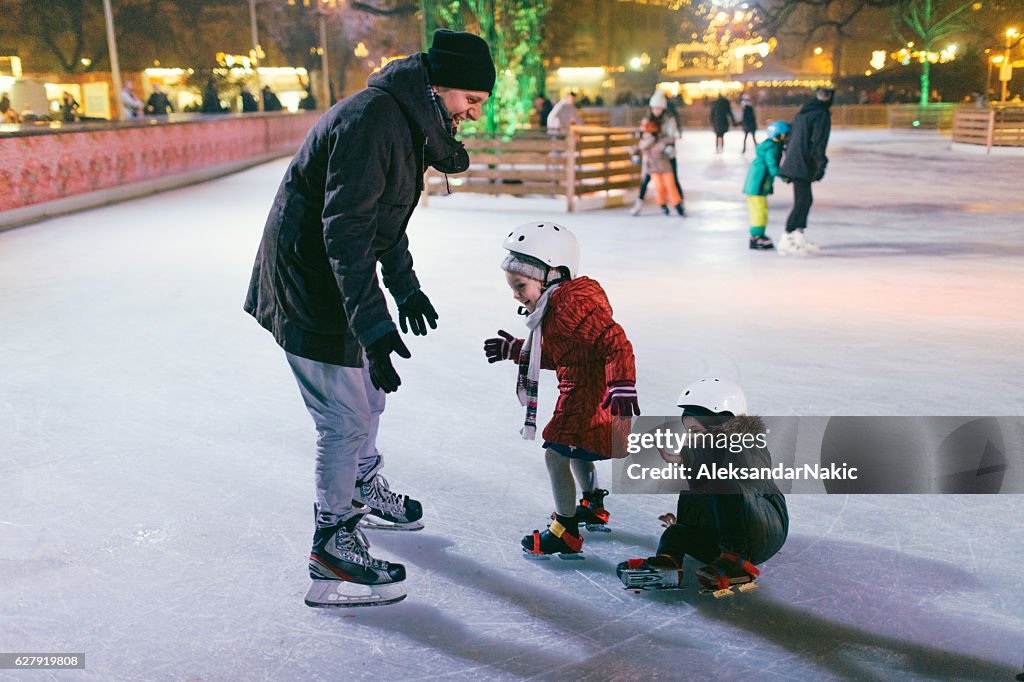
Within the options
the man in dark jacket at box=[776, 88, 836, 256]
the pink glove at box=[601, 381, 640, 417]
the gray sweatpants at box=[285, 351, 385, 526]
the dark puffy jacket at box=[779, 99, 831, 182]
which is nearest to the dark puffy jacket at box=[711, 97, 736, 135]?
the man in dark jacket at box=[776, 88, 836, 256]

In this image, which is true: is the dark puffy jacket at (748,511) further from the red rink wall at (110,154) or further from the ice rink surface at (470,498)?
the red rink wall at (110,154)

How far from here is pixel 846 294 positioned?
7262 mm

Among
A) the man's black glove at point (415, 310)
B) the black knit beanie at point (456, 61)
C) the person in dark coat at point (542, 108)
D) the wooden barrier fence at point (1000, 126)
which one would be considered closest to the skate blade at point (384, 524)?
the man's black glove at point (415, 310)

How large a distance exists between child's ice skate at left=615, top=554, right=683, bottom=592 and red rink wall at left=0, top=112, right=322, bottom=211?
11437 millimetres

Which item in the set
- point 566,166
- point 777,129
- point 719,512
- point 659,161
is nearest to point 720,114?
point 566,166

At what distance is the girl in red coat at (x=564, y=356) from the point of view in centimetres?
293

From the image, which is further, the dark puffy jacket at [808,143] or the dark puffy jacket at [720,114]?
the dark puffy jacket at [720,114]

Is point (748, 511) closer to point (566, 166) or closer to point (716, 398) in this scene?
point (716, 398)

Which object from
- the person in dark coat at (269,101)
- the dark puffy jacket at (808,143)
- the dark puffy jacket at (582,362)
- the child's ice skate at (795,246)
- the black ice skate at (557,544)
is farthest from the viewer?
the person in dark coat at (269,101)

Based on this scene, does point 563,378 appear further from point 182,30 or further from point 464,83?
point 182,30

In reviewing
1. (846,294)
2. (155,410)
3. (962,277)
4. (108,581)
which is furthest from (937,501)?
(962,277)

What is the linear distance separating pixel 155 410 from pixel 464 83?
2.78 meters

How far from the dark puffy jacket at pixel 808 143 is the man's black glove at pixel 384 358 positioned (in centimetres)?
738

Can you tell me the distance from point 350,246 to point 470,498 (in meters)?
1.36
